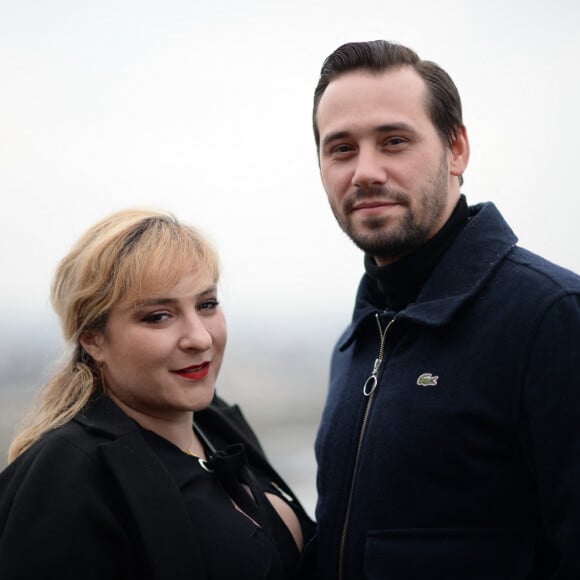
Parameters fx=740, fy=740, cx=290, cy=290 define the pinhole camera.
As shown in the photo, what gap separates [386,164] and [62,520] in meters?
1.26

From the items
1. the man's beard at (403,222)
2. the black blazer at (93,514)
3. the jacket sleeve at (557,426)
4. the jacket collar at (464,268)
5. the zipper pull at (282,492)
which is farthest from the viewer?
the zipper pull at (282,492)

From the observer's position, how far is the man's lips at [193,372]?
213 cm

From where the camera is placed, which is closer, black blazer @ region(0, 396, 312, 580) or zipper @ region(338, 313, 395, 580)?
black blazer @ region(0, 396, 312, 580)

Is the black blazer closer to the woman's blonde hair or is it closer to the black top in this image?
the black top

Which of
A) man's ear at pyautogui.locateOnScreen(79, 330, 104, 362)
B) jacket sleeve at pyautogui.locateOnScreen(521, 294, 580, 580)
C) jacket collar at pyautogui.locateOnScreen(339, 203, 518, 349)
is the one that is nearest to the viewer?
jacket sleeve at pyautogui.locateOnScreen(521, 294, 580, 580)

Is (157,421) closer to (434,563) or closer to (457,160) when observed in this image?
(434,563)

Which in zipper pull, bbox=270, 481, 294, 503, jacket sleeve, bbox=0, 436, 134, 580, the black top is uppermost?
jacket sleeve, bbox=0, 436, 134, 580

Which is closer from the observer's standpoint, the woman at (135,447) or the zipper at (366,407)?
the woman at (135,447)

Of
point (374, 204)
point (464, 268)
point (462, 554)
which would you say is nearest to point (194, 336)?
point (374, 204)

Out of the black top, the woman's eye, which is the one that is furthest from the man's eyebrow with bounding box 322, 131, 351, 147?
the black top

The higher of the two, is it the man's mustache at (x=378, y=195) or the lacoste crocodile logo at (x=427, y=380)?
the man's mustache at (x=378, y=195)

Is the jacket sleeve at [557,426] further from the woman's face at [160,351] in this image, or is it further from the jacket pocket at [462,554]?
the woman's face at [160,351]

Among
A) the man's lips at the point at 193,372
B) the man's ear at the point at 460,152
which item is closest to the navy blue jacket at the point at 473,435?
the man's ear at the point at 460,152

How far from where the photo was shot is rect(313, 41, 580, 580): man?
1.74 m
